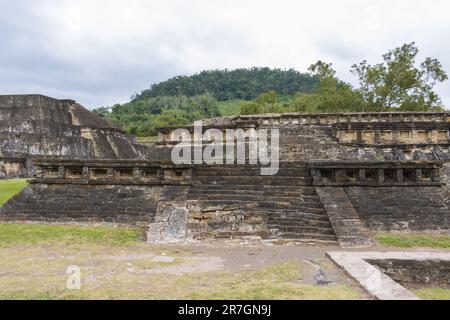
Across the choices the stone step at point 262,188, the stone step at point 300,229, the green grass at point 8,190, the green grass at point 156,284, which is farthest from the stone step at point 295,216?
the green grass at point 8,190

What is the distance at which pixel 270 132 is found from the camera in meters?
14.7

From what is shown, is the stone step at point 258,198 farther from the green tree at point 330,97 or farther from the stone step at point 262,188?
the green tree at point 330,97

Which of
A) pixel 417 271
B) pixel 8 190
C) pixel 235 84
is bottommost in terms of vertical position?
pixel 417 271

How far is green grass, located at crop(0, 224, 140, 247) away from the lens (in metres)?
7.08

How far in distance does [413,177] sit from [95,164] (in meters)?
6.91

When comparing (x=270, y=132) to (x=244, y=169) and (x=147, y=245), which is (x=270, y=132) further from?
(x=147, y=245)

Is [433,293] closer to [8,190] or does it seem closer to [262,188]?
[262,188]

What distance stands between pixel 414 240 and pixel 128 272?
4.93 metres

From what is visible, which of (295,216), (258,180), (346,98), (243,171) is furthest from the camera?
(346,98)

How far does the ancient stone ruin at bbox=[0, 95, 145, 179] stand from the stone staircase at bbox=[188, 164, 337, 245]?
32.0 feet

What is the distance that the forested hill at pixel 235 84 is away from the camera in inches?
3159

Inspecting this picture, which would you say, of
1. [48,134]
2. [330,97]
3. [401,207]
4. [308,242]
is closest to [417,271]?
[308,242]

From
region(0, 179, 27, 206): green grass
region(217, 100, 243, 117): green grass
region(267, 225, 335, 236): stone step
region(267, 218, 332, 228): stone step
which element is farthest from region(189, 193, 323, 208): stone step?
region(217, 100, 243, 117): green grass

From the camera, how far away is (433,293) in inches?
207
